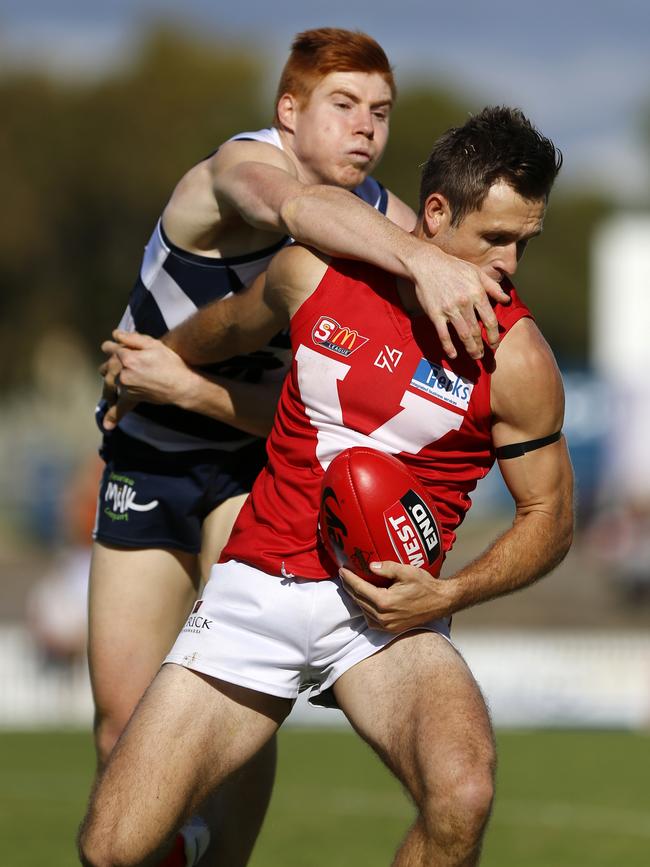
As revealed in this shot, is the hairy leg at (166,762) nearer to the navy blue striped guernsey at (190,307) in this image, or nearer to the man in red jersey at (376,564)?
the man in red jersey at (376,564)

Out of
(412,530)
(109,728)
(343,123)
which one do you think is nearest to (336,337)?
(412,530)

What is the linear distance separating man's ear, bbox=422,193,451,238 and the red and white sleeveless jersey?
201 millimetres

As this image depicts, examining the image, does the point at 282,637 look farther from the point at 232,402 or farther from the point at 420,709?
the point at 232,402

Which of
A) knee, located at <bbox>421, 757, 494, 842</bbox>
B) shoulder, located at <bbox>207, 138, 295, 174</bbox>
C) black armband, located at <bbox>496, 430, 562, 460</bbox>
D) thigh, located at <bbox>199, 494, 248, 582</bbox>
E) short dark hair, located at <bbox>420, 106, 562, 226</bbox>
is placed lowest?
thigh, located at <bbox>199, 494, 248, 582</bbox>

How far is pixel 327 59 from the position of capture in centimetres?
542

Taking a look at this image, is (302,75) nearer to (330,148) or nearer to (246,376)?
(330,148)

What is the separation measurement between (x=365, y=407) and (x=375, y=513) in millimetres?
385

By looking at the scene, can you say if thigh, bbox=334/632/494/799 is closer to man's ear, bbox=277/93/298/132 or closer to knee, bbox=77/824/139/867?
knee, bbox=77/824/139/867

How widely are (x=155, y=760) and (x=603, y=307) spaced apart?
32.8m

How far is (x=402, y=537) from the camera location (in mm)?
4469

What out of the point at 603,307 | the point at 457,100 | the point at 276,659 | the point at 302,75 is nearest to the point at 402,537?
the point at 276,659

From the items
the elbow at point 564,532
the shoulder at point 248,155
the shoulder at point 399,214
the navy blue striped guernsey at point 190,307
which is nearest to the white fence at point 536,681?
the navy blue striped guernsey at point 190,307

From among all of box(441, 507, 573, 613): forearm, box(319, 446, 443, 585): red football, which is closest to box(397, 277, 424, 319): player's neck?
box(319, 446, 443, 585): red football

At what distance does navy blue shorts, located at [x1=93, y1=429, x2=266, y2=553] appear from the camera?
5.89 meters
